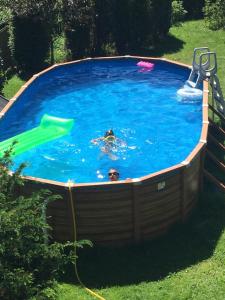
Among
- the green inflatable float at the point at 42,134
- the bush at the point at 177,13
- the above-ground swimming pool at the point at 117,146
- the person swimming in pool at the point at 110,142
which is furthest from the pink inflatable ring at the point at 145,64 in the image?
the bush at the point at 177,13

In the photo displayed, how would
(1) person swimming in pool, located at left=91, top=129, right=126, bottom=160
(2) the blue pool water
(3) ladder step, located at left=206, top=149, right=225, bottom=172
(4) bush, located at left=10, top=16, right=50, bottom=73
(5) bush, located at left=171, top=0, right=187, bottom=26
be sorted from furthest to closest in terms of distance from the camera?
1. (5) bush, located at left=171, top=0, right=187, bottom=26
2. (4) bush, located at left=10, top=16, right=50, bottom=73
3. (1) person swimming in pool, located at left=91, top=129, right=126, bottom=160
4. (2) the blue pool water
5. (3) ladder step, located at left=206, top=149, right=225, bottom=172

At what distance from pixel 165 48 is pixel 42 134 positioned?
9.51 m

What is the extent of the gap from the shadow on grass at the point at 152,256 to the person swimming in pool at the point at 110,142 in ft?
12.1

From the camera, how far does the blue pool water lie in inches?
591

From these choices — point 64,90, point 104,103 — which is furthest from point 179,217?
point 64,90

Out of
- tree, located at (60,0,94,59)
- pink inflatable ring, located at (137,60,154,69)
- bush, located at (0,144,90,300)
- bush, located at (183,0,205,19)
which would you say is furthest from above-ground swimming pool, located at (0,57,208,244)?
bush, located at (183,0,205,19)

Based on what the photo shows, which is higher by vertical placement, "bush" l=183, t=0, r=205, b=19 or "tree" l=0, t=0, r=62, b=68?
"tree" l=0, t=0, r=62, b=68

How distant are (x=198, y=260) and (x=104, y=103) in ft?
27.6

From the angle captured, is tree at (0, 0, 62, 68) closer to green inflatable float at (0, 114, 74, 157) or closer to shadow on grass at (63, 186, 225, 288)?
green inflatable float at (0, 114, 74, 157)

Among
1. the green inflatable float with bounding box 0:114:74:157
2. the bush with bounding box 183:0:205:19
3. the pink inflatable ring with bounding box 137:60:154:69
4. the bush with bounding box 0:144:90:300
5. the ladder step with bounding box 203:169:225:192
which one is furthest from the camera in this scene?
the bush with bounding box 183:0:205:19

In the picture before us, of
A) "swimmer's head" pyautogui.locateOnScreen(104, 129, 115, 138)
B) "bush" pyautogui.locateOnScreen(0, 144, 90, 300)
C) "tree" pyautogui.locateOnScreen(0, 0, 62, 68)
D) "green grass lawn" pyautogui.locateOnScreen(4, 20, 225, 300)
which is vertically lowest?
"green grass lawn" pyautogui.locateOnScreen(4, 20, 225, 300)

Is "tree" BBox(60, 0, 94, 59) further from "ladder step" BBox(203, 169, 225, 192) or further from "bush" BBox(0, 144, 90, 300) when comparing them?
"bush" BBox(0, 144, 90, 300)

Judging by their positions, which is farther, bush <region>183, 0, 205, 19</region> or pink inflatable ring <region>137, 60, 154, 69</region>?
bush <region>183, 0, 205, 19</region>

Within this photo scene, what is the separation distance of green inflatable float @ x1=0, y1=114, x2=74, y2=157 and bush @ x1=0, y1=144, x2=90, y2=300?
705 cm
